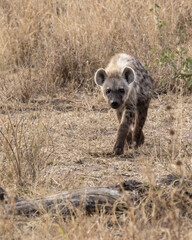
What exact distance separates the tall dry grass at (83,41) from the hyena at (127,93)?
3.80 ft

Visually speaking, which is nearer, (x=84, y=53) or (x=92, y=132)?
(x=92, y=132)

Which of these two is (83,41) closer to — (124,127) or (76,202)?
(124,127)

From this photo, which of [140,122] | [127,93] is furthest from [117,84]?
[140,122]

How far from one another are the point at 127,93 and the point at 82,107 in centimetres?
135

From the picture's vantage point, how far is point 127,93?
5590 mm

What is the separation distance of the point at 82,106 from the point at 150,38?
4.97 feet

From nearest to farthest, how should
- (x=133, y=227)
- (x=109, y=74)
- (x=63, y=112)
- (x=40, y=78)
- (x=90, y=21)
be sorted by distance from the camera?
(x=133, y=227)
(x=109, y=74)
(x=63, y=112)
(x=40, y=78)
(x=90, y=21)

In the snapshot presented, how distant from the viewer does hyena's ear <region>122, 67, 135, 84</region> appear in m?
5.53

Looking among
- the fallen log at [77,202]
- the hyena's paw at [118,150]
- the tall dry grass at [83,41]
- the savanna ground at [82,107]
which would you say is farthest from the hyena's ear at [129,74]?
the fallen log at [77,202]

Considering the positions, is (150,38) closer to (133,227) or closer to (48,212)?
(48,212)

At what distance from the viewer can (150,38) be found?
7.54 metres

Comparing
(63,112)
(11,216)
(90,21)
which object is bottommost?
(63,112)

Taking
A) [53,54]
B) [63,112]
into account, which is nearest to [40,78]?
[53,54]

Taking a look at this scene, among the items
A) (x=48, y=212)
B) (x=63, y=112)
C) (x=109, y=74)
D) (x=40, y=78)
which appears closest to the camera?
(x=48, y=212)
